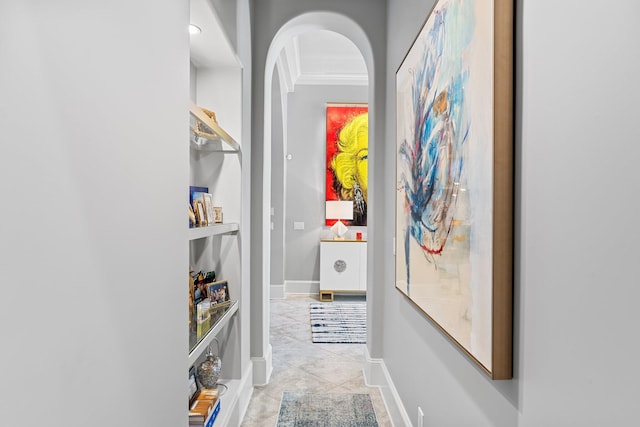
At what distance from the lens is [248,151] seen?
2449mm

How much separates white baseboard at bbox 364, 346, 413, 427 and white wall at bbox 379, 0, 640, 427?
1.03m

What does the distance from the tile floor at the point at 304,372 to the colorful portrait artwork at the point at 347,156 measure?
2024 millimetres

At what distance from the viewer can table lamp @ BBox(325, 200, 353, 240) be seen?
528cm

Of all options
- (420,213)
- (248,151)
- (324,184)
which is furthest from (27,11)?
(324,184)

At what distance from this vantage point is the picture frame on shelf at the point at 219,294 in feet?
6.72

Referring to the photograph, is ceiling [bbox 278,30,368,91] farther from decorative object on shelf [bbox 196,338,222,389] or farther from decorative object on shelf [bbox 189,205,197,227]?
decorative object on shelf [bbox 196,338,222,389]

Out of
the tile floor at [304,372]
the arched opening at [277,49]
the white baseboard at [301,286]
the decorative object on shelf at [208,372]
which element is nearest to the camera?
the decorative object on shelf at [208,372]

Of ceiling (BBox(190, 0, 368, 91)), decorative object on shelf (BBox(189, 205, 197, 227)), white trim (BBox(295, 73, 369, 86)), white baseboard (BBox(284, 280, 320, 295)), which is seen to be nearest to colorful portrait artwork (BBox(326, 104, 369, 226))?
white trim (BBox(295, 73, 369, 86))

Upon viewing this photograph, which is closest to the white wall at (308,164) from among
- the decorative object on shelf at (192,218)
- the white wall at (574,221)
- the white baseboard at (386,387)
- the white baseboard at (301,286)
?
the white baseboard at (301,286)

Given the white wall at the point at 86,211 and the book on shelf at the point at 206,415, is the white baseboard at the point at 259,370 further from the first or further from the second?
the white wall at the point at 86,211

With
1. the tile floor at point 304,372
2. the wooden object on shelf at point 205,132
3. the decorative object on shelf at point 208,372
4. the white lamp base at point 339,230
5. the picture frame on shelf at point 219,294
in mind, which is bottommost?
the tile floor at point 304,372

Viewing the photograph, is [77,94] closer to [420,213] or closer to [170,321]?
[170,321]

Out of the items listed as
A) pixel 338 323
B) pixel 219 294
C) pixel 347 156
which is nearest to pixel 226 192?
pixel 219 294

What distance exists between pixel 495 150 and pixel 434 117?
0.50m
